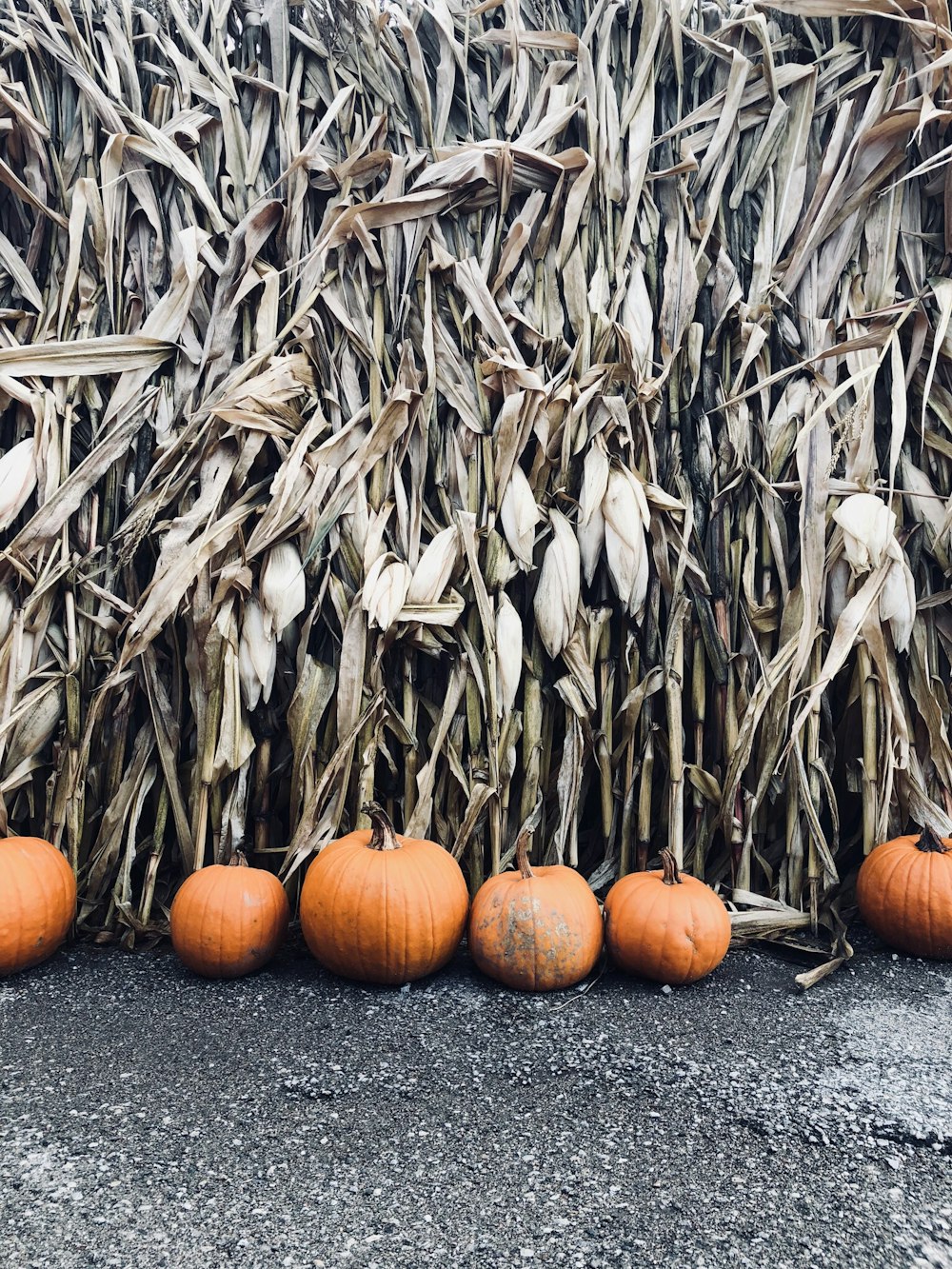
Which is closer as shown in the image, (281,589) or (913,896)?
(913,896)

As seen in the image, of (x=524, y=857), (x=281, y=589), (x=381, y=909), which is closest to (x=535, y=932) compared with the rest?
(x=524, y=857)

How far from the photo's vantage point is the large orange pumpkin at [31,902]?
1.71 metres

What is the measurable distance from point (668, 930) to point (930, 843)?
615mm

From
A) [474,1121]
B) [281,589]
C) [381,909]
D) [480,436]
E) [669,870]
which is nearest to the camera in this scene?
[474,1121]

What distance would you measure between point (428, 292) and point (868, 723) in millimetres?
1459

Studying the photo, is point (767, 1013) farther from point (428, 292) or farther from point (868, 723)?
point (428, 292)

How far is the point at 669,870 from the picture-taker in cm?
175

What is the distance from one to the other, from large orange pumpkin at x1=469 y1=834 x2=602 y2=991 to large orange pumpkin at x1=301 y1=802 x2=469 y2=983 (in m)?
0.08

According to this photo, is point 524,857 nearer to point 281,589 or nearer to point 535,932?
point 535,932

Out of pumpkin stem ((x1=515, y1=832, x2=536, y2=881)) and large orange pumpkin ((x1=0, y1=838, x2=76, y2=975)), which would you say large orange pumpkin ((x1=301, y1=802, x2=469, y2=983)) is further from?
large orange pumpkin ((x1=0, y1=838, x2=76, y2=975))

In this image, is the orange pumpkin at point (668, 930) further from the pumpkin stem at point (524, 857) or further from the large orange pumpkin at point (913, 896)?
the large orange pumpkin at point (913, 896)

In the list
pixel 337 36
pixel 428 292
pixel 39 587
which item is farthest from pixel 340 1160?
pixel 337 36

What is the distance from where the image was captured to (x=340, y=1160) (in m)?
1.17

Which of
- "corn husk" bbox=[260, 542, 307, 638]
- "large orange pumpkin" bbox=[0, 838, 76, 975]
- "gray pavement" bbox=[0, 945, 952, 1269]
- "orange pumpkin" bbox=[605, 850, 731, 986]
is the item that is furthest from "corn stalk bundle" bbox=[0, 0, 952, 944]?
"gray pavement" bbox=[0, 945, 952, 1269]
